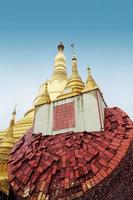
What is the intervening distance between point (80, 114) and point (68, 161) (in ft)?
5.41

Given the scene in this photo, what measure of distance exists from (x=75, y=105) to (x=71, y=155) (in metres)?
1.84

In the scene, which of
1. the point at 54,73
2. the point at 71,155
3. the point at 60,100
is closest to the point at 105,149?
the point at 71,155

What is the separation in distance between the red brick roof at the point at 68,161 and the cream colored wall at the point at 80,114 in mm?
260

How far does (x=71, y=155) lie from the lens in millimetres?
5965

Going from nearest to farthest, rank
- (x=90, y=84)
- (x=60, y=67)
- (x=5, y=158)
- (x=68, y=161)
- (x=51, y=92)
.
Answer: (x=68, y=161) < (x=90, y=84) < (x=5, y=158) < (x=51, y=92) < (x=60, y=67)

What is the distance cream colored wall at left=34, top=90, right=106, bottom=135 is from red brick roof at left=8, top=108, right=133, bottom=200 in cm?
26

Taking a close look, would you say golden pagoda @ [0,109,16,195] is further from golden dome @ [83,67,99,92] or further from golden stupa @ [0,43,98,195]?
golden dome @ [83,67,99,92]

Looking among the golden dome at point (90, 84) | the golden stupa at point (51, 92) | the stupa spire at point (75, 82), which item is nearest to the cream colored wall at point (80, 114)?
the golden dome at point (90, 84)

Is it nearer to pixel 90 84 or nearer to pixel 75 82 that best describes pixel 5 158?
pixel 75 82

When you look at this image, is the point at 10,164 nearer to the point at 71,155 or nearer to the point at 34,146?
the point at 34,146

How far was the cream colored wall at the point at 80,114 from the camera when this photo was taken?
672 cm

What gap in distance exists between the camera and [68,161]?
5852 mm

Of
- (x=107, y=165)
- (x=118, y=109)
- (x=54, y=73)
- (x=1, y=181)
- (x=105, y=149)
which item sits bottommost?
(x=1, y=181)

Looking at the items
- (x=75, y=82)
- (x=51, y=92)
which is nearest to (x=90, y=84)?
(x=75, y=82)
